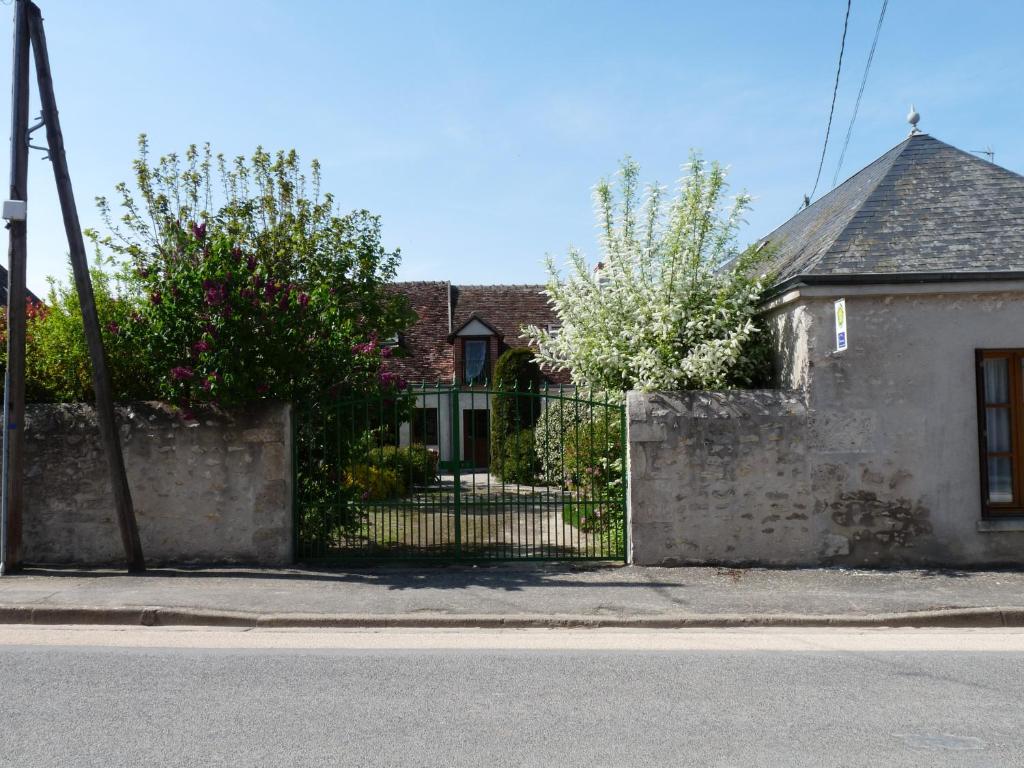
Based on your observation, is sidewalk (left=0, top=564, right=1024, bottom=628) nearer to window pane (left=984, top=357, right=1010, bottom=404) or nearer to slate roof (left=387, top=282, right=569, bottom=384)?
window pane (left=984, top=357, right=1010, bottom=404)

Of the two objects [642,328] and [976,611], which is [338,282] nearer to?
[642,328]

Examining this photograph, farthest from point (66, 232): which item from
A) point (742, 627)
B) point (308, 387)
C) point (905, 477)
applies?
point (905, 477)

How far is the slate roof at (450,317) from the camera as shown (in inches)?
1189

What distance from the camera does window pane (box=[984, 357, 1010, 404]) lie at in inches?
Answer: 359

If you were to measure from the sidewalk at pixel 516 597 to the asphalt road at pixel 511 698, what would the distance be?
0.88 feet

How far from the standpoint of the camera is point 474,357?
30.0 m

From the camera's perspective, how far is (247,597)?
773 centimetres

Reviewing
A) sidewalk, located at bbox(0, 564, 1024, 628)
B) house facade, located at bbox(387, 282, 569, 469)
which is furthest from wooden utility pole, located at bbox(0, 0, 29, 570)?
house facade, located at bbox(387, 282, 569, 469)

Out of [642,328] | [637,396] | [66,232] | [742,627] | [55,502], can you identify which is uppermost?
[66,232]

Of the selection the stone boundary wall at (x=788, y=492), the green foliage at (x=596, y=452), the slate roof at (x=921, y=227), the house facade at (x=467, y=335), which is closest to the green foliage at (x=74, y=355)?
the green foliage at (x=596, y=452)

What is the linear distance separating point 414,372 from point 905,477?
73.5ft

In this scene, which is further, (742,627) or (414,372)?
(414,372)

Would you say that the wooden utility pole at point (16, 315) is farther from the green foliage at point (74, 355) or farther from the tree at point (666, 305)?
the tree at point (666, 305)

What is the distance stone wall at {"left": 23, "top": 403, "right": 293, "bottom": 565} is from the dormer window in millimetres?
20679
